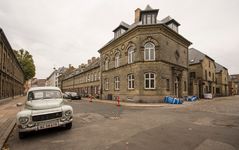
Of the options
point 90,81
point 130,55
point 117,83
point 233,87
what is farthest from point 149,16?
point 233,87

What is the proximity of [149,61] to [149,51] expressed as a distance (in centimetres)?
150

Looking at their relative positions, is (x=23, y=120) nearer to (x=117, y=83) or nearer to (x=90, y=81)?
(x=117, y=83)

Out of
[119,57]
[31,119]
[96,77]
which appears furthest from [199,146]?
[96,77]

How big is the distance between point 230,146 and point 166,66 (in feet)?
48.0

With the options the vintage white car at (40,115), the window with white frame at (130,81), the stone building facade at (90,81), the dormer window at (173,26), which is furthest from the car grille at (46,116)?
the stone building facade at (90,81)

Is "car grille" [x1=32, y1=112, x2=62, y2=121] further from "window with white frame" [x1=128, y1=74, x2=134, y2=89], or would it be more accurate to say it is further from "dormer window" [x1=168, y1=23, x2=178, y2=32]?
"dormer window" [x1=168, y1=23, x2=178, y2=32]

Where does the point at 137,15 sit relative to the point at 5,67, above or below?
above

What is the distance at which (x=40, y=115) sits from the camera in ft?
17.6

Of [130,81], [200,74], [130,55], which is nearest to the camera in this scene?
[130,81]

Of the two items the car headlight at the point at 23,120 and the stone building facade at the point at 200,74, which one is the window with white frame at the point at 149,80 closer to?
the stone building facade at the point at 200,74

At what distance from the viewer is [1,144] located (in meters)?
4.57

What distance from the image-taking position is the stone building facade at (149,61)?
17.3 meters

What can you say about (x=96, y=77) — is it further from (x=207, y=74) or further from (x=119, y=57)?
(x=207, y=74)

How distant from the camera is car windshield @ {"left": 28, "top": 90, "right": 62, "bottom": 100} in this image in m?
6.52
